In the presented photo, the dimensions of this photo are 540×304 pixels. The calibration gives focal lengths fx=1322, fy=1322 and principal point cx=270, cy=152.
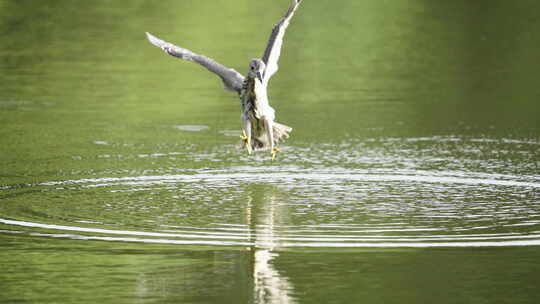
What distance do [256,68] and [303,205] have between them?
1636mm

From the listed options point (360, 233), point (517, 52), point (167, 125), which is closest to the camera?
point (360, 233)

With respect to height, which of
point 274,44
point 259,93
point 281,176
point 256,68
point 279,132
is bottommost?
point 281,176

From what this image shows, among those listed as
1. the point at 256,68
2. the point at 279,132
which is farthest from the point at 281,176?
the point at 256,68

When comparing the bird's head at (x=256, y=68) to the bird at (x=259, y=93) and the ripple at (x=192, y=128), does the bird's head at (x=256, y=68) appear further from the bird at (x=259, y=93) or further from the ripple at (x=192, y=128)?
the ripple at (x=192, y=128)

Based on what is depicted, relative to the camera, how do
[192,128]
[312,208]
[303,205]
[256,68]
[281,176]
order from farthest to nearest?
[192,128] → [281,176] → [303,205] → [312,208] → [256,68]

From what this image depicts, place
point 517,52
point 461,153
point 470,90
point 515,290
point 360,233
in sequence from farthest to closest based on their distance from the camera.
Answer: point 517,52
point 470,90
point 461,153
point 360,233
point 515,290

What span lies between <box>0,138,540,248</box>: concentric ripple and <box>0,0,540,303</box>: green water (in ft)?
0.12

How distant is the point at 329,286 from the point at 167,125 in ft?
37.9

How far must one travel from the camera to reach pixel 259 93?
1479 cm

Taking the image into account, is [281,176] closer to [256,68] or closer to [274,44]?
[274,44]

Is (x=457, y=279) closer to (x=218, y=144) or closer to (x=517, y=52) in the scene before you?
(x=218, y=144)

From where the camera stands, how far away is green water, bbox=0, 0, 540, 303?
1138 cm

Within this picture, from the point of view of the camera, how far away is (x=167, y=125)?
22.2 metres

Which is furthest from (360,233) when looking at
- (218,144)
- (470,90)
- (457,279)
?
(470,90)
